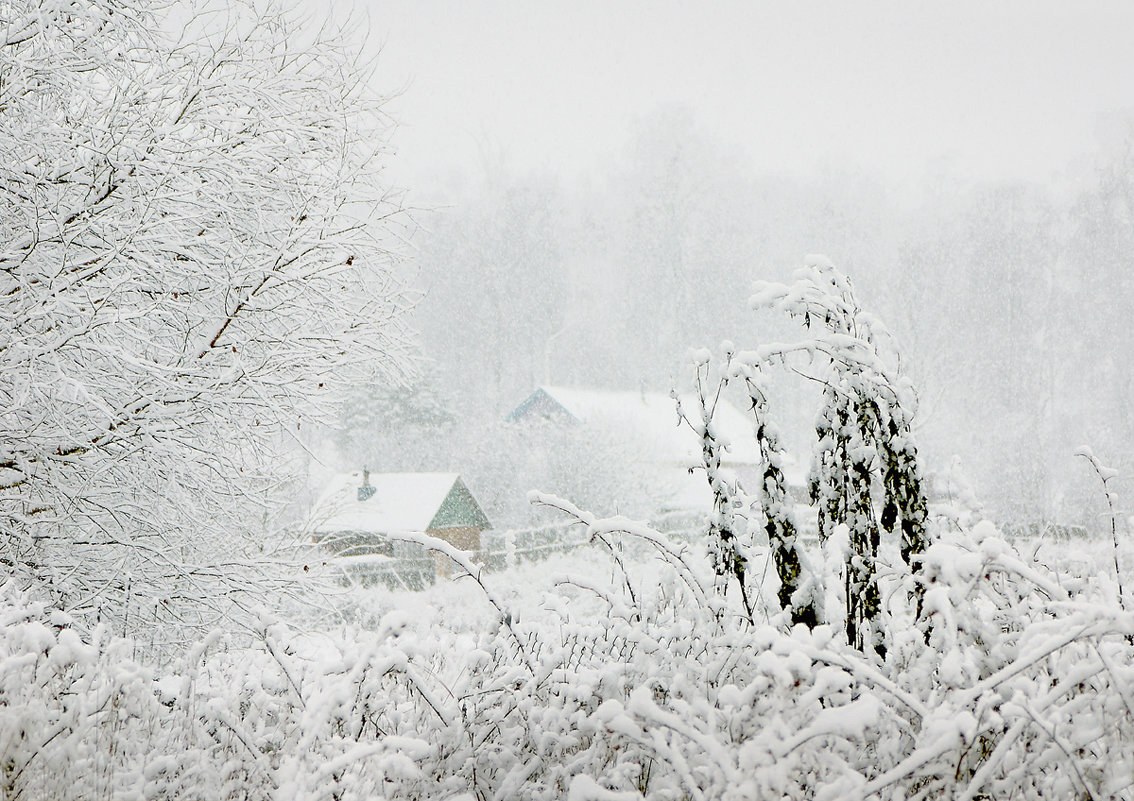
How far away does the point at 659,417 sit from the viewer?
28.9 metres

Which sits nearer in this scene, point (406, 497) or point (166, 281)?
point (166, 281)

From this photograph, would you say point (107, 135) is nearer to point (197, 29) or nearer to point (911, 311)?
point (197, 29)

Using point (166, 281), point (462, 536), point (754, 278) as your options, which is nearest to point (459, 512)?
point (462, 536)

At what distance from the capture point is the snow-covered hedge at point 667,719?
170 centimetres

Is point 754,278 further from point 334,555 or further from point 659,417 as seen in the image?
point 334,555

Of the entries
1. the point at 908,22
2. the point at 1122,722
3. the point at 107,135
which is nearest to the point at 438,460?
the point at 107,135

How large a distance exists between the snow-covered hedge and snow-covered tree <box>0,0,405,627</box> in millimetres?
1901

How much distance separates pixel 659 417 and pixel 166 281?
24.7 metres

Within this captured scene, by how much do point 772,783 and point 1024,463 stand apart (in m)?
23.2

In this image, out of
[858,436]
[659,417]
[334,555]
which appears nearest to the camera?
[858,436]

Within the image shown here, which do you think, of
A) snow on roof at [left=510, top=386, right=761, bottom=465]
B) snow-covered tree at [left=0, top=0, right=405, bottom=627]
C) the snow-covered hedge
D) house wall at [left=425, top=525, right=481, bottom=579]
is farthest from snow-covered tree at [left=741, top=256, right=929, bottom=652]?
snow on roof at [left=510, top=386, right=761, bottom=465]

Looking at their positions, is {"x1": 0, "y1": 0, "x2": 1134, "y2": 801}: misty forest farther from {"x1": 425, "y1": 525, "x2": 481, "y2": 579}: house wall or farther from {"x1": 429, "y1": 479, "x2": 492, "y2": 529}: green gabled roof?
{"x1": 429, "y1": 479, "x2": 492, "y2": 529}: green gabled roof

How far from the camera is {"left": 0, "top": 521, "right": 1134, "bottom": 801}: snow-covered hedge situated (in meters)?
1.70

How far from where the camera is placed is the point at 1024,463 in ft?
70.9
